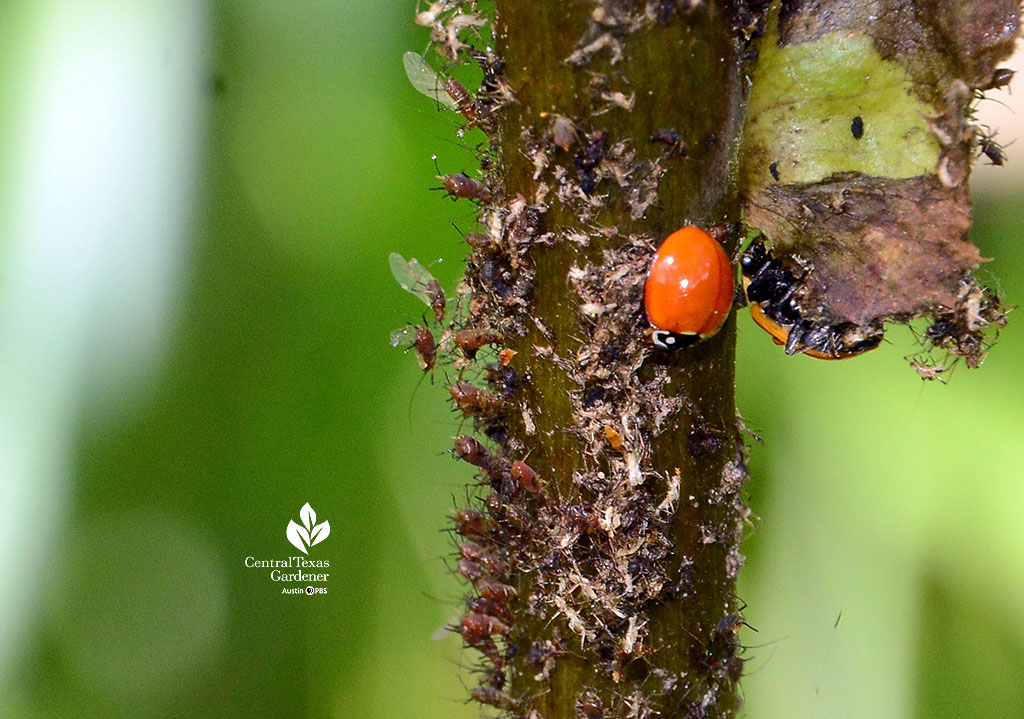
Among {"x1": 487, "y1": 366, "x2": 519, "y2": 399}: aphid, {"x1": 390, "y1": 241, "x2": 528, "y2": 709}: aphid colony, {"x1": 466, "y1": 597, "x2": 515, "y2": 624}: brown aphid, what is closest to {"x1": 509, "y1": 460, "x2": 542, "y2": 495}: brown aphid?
{"x1": 390, "y1": 241, "x2": 528, "y2": 709}: aphid colony

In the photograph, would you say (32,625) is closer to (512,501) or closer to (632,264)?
(512,501)

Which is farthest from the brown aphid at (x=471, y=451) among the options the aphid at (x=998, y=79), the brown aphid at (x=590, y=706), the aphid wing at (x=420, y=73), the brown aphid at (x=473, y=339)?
the aphid at (x=998, y=79)

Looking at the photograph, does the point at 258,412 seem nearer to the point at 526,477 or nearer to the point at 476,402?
the point at 476,402

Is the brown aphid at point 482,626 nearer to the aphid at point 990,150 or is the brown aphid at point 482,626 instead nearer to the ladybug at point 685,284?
the ladybug at point 685,284

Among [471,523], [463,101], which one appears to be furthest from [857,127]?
[471,523]

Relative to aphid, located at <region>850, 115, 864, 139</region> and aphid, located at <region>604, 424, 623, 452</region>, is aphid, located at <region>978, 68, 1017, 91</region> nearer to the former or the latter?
aphid, located at <region>850, 115, 864, 139</region>

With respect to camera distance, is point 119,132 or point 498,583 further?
point 119,132

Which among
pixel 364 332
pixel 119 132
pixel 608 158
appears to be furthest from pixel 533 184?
pixel 119 132
